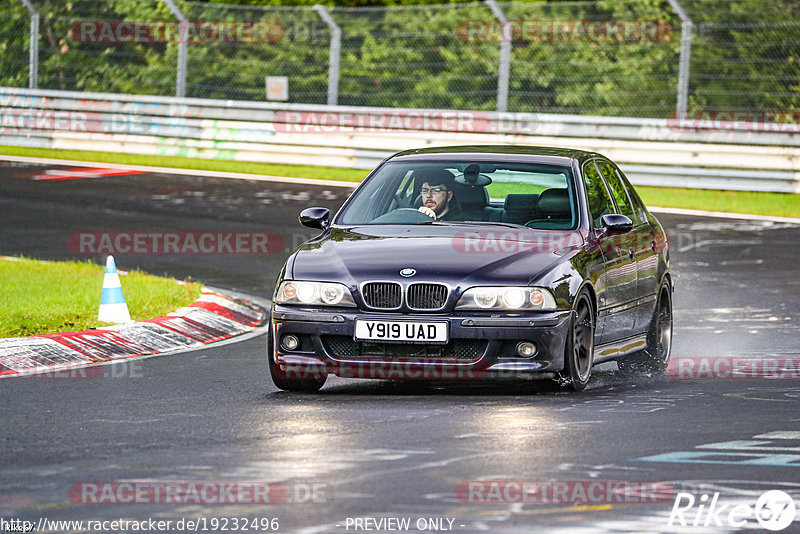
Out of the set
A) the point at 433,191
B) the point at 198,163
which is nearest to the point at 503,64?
the point at 198,163

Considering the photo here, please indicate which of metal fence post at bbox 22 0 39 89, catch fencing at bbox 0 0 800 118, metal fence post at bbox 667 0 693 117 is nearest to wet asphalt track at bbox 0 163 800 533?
metal fence post at bbox 667 0 693 117

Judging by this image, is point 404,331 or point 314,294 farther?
point 314,294

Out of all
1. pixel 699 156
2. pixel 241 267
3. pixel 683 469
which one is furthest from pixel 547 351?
pixel 699 156

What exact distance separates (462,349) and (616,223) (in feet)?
5.30

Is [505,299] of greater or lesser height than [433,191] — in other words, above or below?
below

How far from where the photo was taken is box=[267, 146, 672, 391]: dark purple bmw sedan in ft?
29.9

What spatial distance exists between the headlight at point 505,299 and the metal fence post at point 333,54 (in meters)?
16.7

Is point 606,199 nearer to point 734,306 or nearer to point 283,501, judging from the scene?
Result: point 734,306

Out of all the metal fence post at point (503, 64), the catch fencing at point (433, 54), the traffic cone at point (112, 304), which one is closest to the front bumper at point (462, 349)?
Result: the traffic cone at point (112, 304)

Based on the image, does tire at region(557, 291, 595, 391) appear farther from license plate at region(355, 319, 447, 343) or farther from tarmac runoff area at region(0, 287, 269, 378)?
tarmac runoff area at region(0, 287, 269, 378)

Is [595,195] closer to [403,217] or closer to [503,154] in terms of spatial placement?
[503,154]

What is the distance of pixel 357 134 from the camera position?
25.5m

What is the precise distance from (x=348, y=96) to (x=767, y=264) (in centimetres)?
1159

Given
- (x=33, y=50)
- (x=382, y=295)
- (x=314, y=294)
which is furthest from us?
(x=33, y=50)
